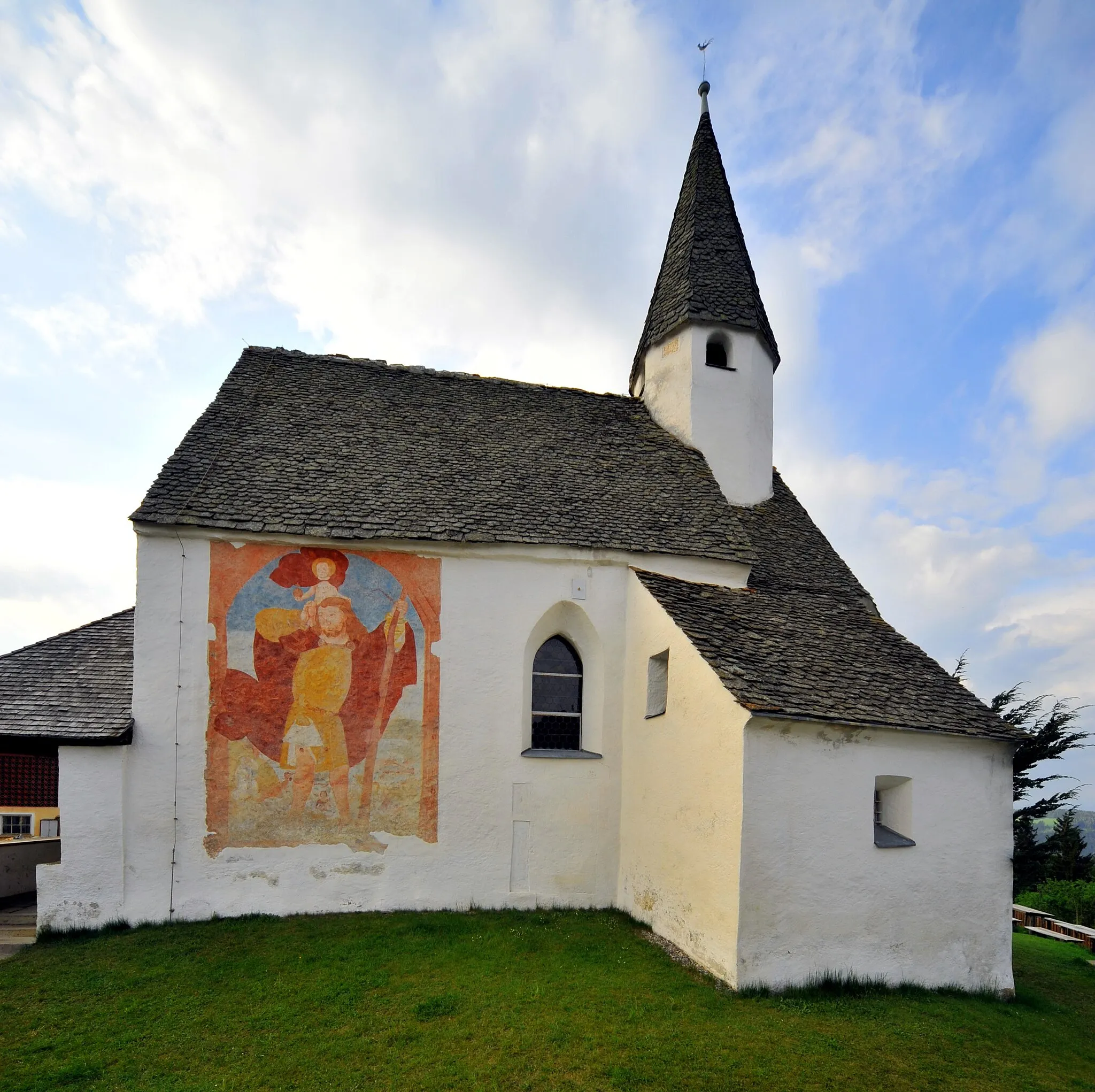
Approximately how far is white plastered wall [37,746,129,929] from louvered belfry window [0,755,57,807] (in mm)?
5770

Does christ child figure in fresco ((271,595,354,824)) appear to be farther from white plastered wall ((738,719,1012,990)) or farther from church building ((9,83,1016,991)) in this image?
white plastered wall ((738,719,1012,990))

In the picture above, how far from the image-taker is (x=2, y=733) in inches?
388

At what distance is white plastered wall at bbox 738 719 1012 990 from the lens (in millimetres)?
8922

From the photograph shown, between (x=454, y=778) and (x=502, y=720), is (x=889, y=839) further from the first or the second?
(x=454, y=778)

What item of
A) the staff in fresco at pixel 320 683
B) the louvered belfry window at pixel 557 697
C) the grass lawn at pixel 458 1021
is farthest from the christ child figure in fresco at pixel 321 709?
the louvered belfry window at pixel 557 697

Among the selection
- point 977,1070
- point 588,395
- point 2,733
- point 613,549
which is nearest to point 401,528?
point 613,549

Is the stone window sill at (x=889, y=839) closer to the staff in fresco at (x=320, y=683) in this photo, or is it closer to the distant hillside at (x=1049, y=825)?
the staff in fresco at (x=320, y=683)

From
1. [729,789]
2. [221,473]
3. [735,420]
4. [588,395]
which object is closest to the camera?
[729,789]

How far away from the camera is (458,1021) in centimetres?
772

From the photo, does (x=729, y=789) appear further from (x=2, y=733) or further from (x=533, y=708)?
(x=2, y=733)

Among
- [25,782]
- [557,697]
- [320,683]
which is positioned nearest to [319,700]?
[320,683]

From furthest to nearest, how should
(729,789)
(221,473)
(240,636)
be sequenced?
1. (221,473)
2. (240,636)
3. (729,789)

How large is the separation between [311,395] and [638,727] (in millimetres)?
8715

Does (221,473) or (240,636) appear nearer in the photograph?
(240,636)
